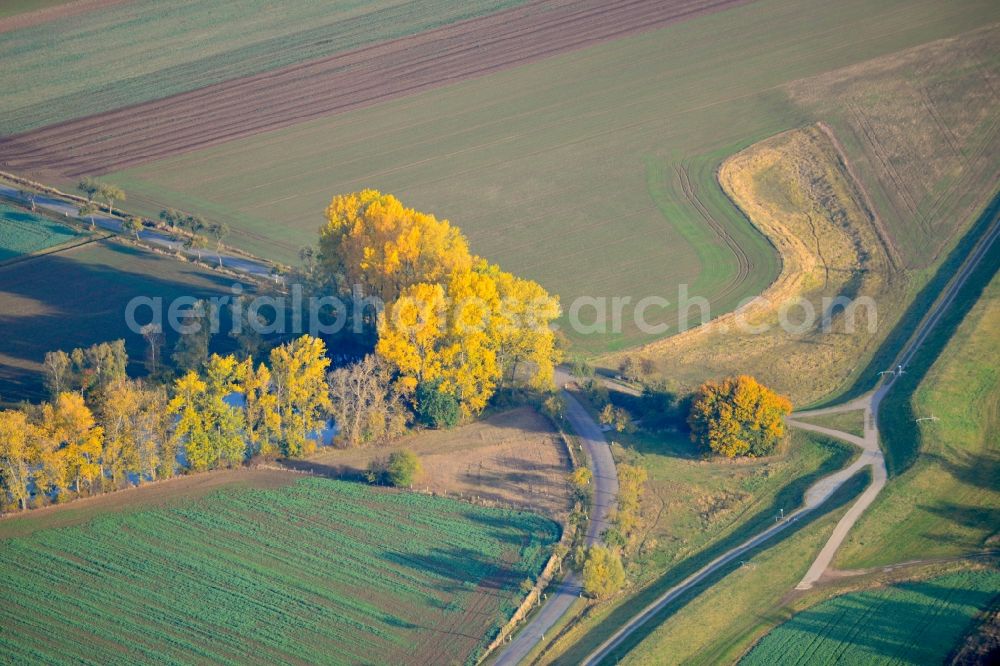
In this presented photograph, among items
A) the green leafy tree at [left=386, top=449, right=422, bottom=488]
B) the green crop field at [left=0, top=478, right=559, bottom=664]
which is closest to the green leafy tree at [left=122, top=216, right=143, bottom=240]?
the green crop field at [left=0, top=478, right=559, bottom=664]

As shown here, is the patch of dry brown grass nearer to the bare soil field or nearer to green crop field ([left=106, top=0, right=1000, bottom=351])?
green crop field ([left=106, top=0, right=1000, bottom=351])

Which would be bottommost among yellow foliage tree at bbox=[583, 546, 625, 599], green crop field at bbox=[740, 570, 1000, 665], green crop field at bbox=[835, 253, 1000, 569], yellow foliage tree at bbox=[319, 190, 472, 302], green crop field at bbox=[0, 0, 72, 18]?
green crop field at bbox=[740, 570, 1000, 665]

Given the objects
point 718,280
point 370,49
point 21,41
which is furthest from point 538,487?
point 21,41

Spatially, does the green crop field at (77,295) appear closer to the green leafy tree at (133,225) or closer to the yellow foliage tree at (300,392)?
the green leafy tree at (133,225)

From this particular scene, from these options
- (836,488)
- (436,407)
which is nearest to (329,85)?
(436,407)

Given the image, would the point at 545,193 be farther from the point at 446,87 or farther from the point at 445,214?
the point at 446,87

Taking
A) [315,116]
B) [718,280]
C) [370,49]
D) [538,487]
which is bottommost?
[538,487]
